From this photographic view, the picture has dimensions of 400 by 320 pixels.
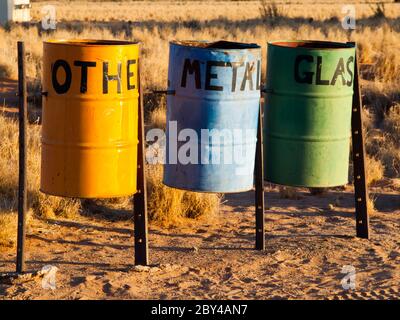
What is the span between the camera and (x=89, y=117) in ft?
20.4


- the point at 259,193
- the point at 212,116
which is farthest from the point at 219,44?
the point at 259,193

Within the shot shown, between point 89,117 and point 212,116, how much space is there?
85 cm

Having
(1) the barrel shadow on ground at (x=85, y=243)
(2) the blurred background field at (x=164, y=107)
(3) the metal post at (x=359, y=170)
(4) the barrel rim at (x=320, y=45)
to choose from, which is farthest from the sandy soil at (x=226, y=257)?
(4) the barrel rim at (x=320, y=45)

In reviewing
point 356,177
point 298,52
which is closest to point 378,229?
point 356,177

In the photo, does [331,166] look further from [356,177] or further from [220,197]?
[220,197]

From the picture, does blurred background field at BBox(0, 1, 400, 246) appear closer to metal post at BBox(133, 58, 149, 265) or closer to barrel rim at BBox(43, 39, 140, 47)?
metal post at BBox(133, 58, 149, 265)

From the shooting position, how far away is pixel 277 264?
6723 mm

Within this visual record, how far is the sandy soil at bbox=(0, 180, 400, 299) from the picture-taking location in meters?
6.05

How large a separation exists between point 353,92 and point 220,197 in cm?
187

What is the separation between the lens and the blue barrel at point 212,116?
21.1 feet

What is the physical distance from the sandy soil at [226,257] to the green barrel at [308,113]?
58cm

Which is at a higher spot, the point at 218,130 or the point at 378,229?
the point at 218,130

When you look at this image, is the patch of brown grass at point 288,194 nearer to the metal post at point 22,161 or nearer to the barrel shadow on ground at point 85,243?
the barrel shadow on ground at point 85,243

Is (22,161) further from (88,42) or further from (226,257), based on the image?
(226,257)
